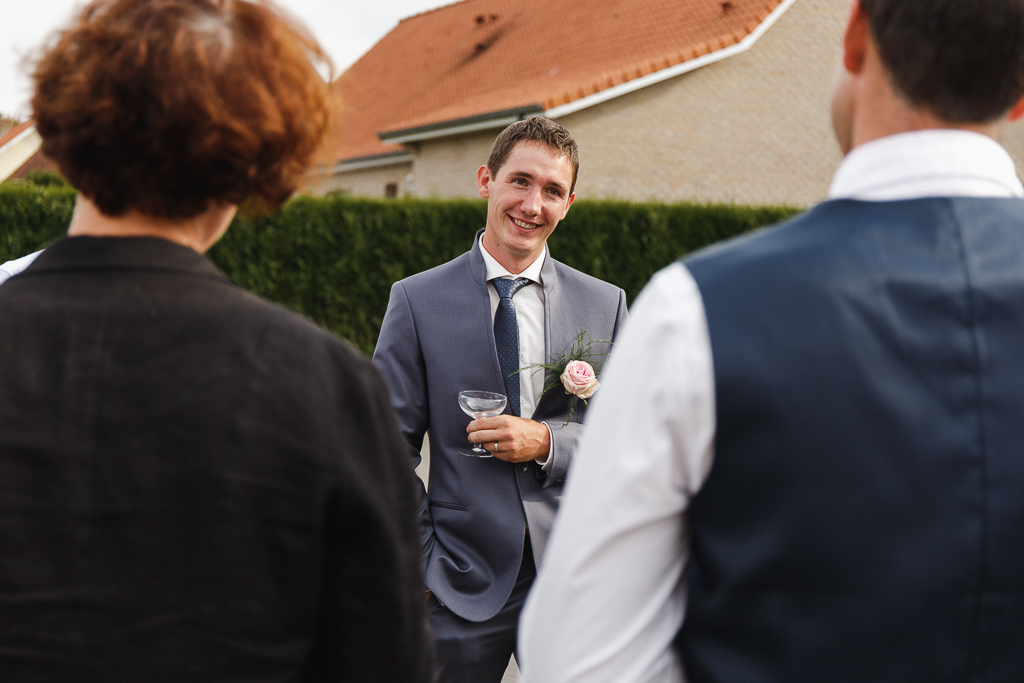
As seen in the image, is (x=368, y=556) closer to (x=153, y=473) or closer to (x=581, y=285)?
(x=153, y=473)

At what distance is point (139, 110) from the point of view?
4.07 ft

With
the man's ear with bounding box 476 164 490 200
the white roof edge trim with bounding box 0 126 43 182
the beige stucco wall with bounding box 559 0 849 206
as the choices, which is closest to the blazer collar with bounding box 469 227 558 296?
the man's ear with bounding box 476 164 490 200

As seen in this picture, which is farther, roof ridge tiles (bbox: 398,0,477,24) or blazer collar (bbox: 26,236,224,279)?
roof ridge tiles (bbox: 398,0,477,24)

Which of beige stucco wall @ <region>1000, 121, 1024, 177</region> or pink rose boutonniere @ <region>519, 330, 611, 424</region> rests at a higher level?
pink rose boutonniere @ <region>519, 330, 611, 424</region>

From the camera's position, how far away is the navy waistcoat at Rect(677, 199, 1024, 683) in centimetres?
117

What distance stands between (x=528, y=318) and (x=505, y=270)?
0.21 meters

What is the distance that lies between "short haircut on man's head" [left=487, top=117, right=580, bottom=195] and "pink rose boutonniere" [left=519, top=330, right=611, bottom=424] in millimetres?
687

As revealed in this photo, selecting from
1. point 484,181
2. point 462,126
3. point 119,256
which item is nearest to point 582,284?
point 484,181

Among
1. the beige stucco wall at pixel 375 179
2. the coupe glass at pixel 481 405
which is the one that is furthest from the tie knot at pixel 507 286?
the beige stucco wall at pixel 375 179

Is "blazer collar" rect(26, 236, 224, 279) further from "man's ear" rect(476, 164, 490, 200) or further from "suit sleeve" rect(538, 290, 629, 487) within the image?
"man's ear" rect(476, 164, 490, 200)

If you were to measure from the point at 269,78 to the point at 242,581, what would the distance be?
31.6 inches

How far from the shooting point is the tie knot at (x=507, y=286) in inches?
119

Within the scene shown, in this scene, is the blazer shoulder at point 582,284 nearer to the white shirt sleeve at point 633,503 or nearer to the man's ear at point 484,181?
the man's ear at point 484,181

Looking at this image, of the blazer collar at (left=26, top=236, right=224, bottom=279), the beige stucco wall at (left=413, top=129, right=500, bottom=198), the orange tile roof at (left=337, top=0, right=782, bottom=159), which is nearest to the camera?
the blazer collar at (left=26, top=236, right=224, bottom=279)
